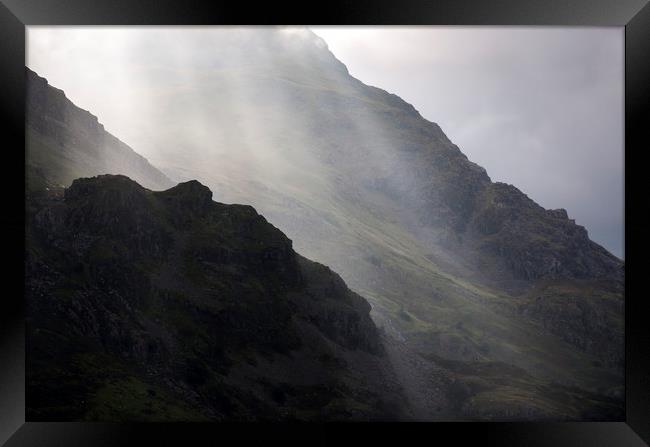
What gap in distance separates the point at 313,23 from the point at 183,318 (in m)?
104

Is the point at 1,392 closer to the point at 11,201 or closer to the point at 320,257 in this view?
the point at 11,201

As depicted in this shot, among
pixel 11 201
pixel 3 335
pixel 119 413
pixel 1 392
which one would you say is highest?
pixel 11 201

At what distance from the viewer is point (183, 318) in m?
114

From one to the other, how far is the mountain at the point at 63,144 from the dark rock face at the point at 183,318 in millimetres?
10322

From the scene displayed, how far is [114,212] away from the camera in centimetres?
11775

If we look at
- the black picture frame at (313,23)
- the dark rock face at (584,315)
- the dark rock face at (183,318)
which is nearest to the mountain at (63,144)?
the dark rock face at (183,318)

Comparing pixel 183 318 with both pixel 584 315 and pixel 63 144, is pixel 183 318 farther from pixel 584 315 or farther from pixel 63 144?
pixel 584 315

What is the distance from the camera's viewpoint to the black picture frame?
1448 cm

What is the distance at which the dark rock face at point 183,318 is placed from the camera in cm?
9281

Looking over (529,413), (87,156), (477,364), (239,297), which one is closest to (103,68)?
(87,156)

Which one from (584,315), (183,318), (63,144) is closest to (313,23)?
(183,318)

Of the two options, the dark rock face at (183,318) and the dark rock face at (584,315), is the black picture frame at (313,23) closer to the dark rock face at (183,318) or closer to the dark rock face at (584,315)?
the dark rock face at (183,318)

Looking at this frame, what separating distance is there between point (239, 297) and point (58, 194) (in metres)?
37.8

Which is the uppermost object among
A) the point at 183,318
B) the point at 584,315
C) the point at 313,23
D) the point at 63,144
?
the point at 584,315
